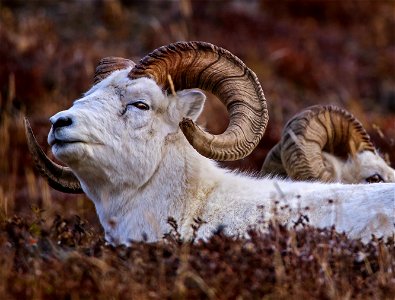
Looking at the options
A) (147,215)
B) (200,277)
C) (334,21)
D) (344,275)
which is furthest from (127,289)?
(334,21)

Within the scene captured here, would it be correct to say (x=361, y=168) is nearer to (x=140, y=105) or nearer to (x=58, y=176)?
(x=140, y=105)

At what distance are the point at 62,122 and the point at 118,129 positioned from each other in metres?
0.52

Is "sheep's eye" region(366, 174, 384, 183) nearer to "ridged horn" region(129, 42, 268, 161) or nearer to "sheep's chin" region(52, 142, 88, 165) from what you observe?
"ridged horn" region(129, 42, 268, 161)

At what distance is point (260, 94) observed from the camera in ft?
27.2

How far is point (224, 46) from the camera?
2475 centimetres

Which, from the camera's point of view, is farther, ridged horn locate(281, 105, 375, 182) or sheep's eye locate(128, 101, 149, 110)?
ridged horn locate(281, 105, 375, 182)

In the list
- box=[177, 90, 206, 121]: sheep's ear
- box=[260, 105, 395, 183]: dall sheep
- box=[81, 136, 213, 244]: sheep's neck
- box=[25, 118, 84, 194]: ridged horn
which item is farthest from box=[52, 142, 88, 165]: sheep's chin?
box=[260, 105, 395, 183]: dall sheep

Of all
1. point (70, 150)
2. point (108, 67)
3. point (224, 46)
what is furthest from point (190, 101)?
point (224, 46)

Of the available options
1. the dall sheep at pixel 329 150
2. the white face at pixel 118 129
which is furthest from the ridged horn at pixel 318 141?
the white face at pixel 118 129

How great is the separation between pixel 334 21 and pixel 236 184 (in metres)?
23.0

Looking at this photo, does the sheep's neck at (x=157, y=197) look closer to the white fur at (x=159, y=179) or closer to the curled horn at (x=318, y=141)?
the white fur at (x=159, y=179)

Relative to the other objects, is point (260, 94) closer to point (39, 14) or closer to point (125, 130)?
point (125, 130)

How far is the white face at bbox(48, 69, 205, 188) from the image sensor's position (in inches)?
301

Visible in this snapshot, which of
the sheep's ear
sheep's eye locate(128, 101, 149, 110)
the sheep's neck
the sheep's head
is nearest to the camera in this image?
the sheep's head
